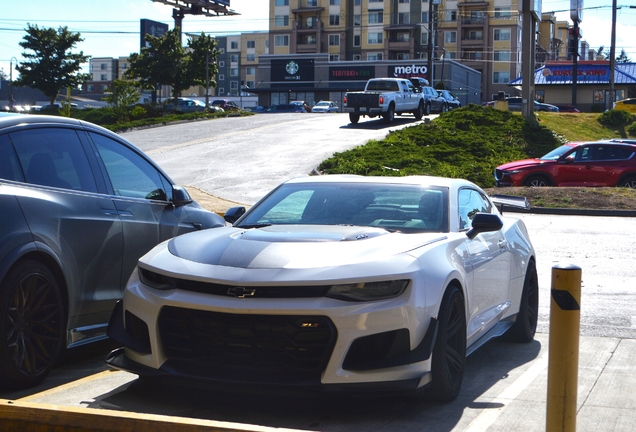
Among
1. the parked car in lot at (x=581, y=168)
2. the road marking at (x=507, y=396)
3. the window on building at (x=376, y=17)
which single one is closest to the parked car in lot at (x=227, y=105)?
the window on building at (x=376, y=17)

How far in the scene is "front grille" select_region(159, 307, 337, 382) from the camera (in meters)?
4.45

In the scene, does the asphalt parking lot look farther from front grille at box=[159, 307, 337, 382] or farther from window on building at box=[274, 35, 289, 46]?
window on building at box=[274, 35, 289, 46]

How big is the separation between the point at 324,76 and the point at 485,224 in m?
84.6

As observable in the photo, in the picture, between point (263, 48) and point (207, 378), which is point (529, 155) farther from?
point (263, 48)

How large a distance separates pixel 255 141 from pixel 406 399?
26940mm

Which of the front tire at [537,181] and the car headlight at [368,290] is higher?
the car headlight at [368,290]

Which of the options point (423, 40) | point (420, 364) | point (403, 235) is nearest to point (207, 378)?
point (420, 364)

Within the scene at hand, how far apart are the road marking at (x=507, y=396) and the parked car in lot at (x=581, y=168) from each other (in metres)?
15.7

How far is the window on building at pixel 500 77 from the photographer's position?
99.0 m

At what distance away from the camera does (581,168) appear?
21.7 meters

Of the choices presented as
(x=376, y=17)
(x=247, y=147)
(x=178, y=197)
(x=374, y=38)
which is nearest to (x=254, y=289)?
(x=178, y=197)

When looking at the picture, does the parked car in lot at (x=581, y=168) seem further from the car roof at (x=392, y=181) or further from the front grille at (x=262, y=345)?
the front grille at (x=262, y=345)

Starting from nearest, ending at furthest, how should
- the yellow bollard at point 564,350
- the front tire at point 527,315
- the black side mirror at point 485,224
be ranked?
1. the yellow bollard at point 564,350
2. the black side mirror at point 485,224
3. the front tire at point 527,315

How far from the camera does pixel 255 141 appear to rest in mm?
31641
